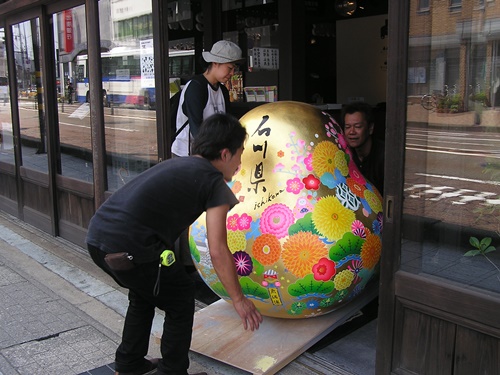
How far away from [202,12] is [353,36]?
2672 millimetres

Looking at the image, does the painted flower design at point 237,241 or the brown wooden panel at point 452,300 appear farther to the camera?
the painted flower design at point 237,241

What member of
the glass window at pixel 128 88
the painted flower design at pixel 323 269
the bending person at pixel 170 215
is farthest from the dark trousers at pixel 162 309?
the glass window at pixel 128 88

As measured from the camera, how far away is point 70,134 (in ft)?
19.6

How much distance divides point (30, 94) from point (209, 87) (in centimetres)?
368

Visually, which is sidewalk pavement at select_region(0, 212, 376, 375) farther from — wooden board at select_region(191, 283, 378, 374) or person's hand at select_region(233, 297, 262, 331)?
person's hand at select_region(233, 297, 262, 331)

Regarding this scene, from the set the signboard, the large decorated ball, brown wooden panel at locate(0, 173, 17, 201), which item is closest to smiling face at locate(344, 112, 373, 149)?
the large decorated ball

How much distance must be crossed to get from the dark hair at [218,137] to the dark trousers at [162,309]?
594 mm

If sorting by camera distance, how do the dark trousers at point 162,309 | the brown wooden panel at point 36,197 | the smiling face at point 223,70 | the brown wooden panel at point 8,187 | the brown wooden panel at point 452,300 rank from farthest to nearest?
the brown wooden panel at point 8,187, the brown wooden panel at point 36,197, the smiling face at point 223,70, the dark trousers at point 162,309, the brown wooden panel at point 452,300

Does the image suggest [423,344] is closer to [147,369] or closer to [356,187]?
[356,187]

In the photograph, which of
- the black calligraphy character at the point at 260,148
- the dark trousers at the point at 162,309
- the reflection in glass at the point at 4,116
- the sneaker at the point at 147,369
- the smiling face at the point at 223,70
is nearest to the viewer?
the dark trousers at the point at 162,309

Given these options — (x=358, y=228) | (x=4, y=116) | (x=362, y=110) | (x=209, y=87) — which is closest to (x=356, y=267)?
(x=358, y=228)

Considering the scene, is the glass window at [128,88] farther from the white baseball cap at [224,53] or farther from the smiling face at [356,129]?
the smiling face at [356,129]

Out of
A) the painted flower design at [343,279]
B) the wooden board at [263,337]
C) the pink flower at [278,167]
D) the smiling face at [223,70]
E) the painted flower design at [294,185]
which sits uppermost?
the smiling face at [223,70]

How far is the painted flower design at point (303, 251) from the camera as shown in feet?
9.97
